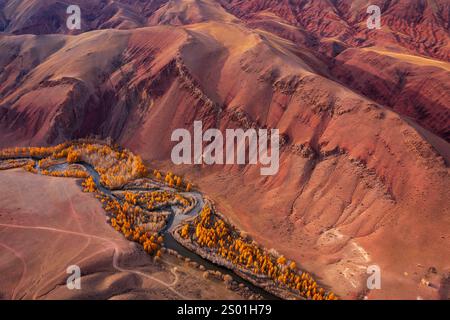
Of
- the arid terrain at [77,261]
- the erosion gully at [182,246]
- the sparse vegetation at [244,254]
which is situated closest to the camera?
the arid terrain at [77,261]

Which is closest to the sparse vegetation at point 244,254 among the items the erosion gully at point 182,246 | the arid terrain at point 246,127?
A: the erosion gully at point 182,246

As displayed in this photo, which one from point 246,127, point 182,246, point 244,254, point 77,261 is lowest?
point 182,246

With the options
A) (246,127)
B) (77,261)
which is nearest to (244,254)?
(77,261)

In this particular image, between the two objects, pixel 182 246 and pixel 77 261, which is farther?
pixel 182 246

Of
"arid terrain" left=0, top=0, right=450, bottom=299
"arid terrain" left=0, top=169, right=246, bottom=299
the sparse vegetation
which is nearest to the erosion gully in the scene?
the sparse vegetation

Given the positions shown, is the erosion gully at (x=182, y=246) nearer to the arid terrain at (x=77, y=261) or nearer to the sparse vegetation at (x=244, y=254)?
the sparse vegetation at (x=244, y=254)

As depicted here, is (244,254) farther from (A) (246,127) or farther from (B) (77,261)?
(A) (246,127)

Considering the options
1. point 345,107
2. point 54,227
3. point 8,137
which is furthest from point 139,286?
point 8,137

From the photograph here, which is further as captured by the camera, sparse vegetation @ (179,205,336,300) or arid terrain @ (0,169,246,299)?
sparse vegetation @ (179,205,336,300)

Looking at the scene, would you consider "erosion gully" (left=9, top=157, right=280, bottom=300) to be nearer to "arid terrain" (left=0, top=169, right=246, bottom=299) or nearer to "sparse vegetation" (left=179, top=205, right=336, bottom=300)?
"sparse vegetation" (left=179, top=205, right=336, bottom=300)
